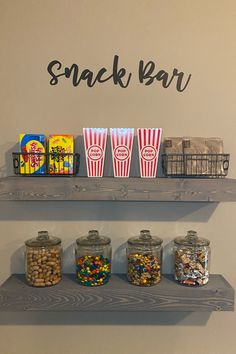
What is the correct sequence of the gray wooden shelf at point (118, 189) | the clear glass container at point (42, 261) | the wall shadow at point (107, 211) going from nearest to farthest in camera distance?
1. the gray wooden shelf at point (118, 189)
2. the clear glass container at point (42, 261)
3. the wall shadow at point (107, 211)

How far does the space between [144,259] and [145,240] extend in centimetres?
9

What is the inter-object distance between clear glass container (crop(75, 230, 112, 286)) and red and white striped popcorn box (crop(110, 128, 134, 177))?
1.00ft

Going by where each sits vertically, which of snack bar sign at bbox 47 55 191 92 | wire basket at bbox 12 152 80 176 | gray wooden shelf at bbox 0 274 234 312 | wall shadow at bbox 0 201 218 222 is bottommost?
gray wooden shelf at bbox 0 274 234 312

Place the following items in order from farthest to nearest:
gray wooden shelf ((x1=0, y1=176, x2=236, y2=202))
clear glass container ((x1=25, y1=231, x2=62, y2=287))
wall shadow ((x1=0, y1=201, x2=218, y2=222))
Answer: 1. wall shadow ((x1=0, y1=201, x2=218, y2=222))
2. clear glass container ((x1=25, y1=231, x2=62, y2=287))
3. gray wooden shelf ((x1=0, y1=176, x2=236, y2=202))

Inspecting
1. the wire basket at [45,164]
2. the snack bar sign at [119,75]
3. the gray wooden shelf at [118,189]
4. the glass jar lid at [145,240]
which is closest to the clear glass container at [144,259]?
the glass jar lid at [145,240]

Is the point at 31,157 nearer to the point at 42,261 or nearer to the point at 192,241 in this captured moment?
the point at 42,261

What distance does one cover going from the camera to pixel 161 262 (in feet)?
4.79

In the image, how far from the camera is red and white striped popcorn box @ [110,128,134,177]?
1316mm

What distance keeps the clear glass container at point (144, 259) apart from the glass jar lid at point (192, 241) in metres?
0.09

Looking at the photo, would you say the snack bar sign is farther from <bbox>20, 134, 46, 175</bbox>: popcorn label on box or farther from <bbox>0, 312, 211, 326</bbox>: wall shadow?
<bbox>0, 312, 211, 326</bbox>: wall shadow

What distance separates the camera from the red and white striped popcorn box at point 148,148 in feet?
4.30

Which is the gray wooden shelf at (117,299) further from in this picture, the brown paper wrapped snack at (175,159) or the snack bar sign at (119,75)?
the snack bar sign at (119,75)

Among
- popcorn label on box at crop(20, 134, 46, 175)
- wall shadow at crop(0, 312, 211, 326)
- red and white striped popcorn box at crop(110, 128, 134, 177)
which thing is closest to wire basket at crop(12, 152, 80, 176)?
popcorn label on box at crop(20, 134, 46, 175)

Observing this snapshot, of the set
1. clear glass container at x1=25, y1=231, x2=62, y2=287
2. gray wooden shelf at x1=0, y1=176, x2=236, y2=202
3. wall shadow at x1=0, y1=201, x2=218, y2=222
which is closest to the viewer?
gray wooden shelf at x1=0, y1=176, x2=236, y2=202
